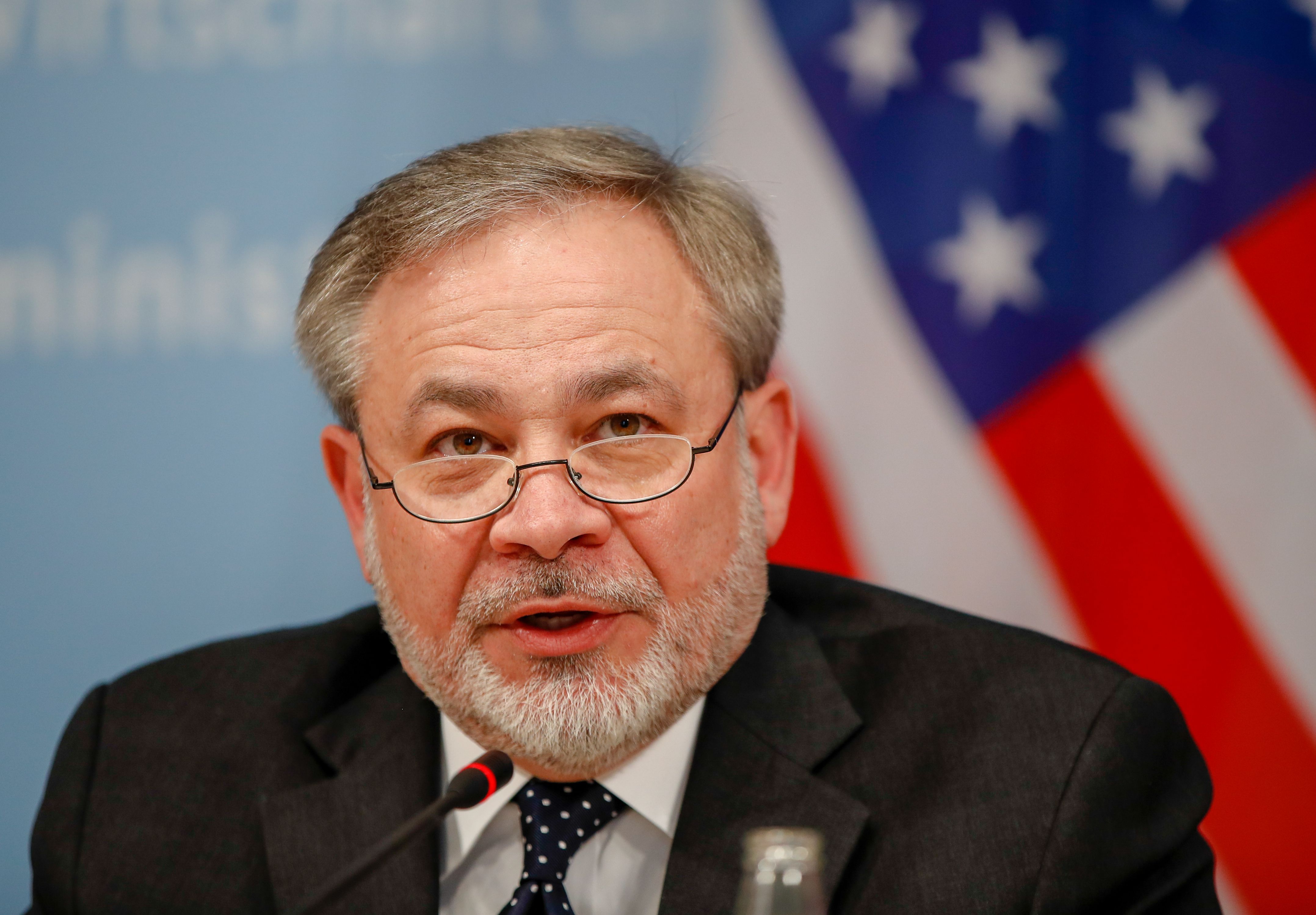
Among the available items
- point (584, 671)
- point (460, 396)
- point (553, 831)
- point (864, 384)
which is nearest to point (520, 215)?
point (460, 396)

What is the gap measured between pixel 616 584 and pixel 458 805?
1.31 ft

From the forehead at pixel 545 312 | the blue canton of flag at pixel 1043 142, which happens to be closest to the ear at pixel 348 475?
the forehead at pixel 545 312

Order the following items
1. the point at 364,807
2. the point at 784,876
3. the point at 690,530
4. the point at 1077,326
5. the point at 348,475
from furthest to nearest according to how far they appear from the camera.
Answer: the point at 1077,326, the point at 348,475, the point at 364,807, the point at 690,530, the point at 784,876

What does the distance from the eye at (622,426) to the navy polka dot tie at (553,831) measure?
543mm

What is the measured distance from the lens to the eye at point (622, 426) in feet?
5.58

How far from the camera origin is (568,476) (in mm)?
1623

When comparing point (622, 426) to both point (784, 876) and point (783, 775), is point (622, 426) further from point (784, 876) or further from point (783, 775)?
point (784, 876)

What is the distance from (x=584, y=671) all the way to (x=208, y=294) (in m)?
1.70

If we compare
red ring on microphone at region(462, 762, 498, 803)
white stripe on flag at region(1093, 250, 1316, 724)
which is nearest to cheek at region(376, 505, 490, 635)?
red ring on microphone at region(462, 762, 498, 803)

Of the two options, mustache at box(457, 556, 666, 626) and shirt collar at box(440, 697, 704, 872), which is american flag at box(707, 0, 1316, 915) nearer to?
shirt collar at box(440, 697, 704, 872)

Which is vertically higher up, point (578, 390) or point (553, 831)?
point (578, 390)

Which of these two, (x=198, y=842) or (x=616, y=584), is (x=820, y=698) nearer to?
(x=616, y=584)

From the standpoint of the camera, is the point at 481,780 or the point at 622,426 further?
the point at 622,426

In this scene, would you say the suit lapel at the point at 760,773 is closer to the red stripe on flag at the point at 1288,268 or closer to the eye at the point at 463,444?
the eye at the point at 463,444
